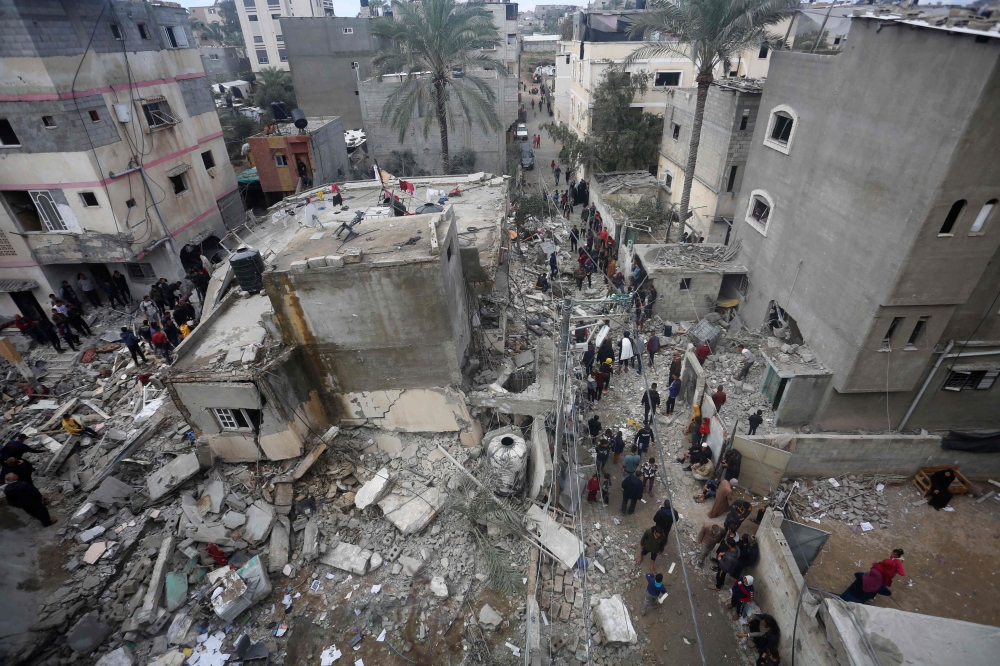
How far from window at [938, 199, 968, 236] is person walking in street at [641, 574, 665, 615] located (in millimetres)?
8728

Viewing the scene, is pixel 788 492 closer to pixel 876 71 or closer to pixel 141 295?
pixel 876 71

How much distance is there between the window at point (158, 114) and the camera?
54.7 ft

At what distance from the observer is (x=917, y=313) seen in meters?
10.5

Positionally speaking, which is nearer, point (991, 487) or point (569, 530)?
point (569, 530)

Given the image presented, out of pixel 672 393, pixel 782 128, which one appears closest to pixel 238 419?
pixel 672 393

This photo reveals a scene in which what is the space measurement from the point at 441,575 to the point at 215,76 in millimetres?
60950

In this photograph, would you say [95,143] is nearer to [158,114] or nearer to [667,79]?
[158,114]

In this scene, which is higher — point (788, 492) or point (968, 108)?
point (968, 108)

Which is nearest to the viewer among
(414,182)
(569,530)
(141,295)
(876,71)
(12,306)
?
(569,530)

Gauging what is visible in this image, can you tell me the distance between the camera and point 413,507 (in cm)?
961

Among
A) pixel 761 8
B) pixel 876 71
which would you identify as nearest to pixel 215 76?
pixel 761 8

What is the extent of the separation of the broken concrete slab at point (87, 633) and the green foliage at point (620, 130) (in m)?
26.6

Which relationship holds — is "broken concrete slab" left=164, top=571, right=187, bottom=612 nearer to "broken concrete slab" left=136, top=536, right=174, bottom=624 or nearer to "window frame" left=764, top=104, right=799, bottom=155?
"broken concrete slab" left=136, top=536, right=174, bottom=624

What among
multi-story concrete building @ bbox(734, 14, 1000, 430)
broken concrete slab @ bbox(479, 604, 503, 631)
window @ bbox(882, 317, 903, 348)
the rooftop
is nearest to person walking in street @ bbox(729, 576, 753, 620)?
broken concrete slab @ bbox(479, 604, 503, 631)
